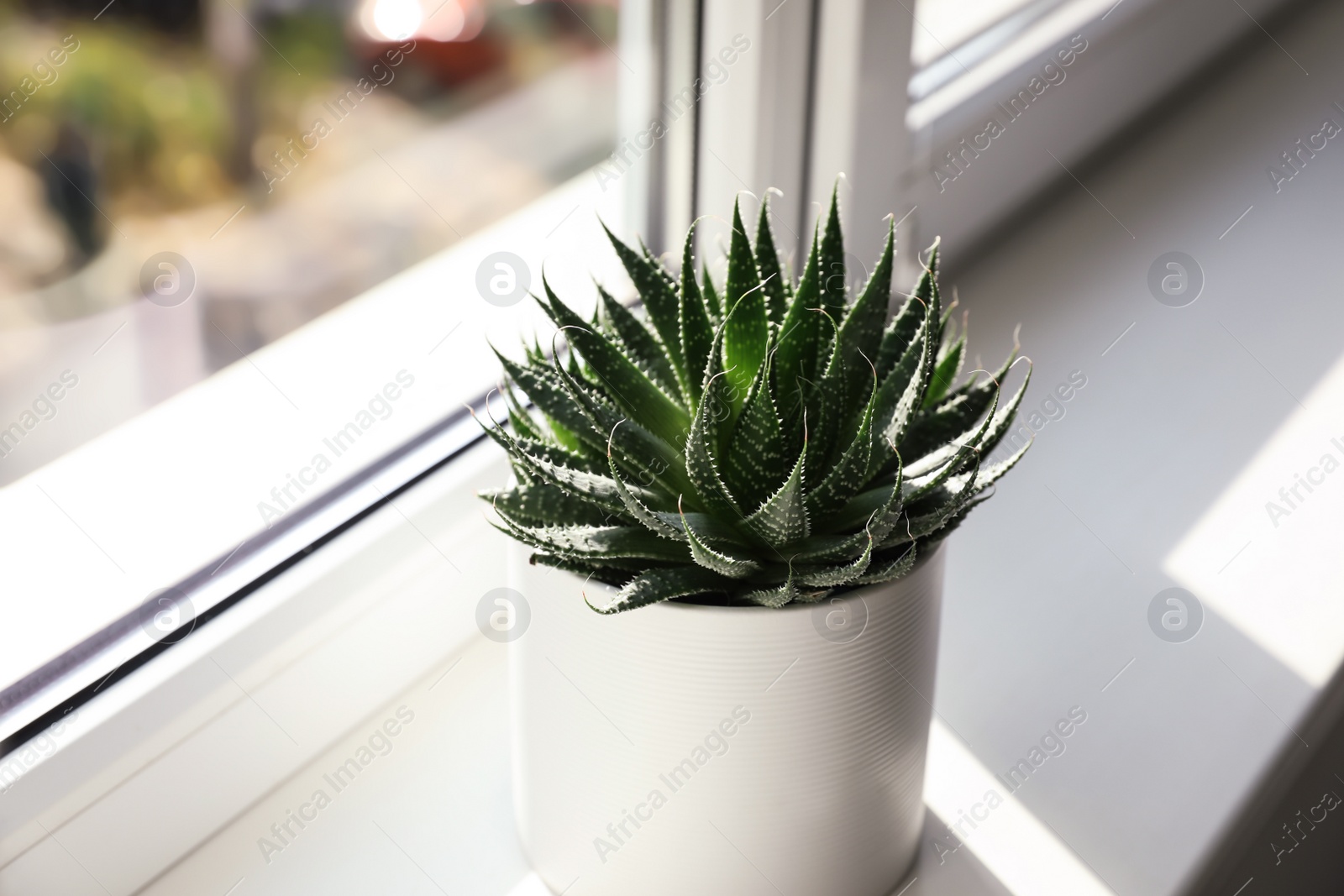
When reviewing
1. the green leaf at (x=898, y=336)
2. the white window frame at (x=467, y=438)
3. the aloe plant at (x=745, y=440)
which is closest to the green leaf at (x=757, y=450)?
the aloe plant at (x=745, y=440)

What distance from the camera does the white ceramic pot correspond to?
0.61m

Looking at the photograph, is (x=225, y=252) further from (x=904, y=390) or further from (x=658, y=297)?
(x=904, y=390)

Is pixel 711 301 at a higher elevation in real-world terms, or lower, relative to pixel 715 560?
higher

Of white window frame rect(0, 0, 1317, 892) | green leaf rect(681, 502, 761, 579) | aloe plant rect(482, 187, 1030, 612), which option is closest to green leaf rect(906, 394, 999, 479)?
aloe plant rect(482, 187, 1030, 612)

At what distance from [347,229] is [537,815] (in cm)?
40

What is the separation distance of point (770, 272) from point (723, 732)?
0.82 feet

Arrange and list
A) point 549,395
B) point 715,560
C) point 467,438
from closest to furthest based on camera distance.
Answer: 1. point 715,560
2. point 549,395
3. point 467,438

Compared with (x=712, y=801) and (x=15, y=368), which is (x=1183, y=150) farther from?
(x=15, y=368)

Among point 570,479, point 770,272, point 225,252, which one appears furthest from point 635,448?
point 225,252

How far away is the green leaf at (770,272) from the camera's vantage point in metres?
0.69

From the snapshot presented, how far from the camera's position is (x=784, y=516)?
23.0 inches

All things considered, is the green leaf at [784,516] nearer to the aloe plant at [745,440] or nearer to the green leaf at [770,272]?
the aloe plant at [745,440]

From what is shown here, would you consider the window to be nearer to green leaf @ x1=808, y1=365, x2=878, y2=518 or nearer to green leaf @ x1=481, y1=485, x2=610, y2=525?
green leaf @ x1=481, y1=485, x2=610, y2=525

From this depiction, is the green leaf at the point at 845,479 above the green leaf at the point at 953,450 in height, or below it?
above
